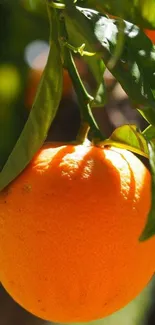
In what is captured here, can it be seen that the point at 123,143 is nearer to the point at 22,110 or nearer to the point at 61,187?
the point at 61,187

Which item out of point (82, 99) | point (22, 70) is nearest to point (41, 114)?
point (82, 99)

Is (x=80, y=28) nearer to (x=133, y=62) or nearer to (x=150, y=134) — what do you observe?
(x=133, y=62)

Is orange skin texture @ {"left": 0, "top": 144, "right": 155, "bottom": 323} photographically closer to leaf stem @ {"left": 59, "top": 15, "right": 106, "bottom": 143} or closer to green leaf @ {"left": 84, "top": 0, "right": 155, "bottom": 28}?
leaf stem @ {"left": 59, "top": 15, "right": 106, "bottom": 143}

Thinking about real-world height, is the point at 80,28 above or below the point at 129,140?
above

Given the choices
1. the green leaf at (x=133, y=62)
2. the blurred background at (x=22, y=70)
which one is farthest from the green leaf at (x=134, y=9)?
the blurred background at (x=22, y=70)

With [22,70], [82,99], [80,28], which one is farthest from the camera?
[22,70]

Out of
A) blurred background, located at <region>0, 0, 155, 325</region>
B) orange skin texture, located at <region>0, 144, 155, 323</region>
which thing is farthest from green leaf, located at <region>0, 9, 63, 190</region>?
blurred background, located at <region>0, 0, 155, 325</region>

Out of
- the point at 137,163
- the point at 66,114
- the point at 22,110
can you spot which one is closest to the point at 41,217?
the point at 137,163
